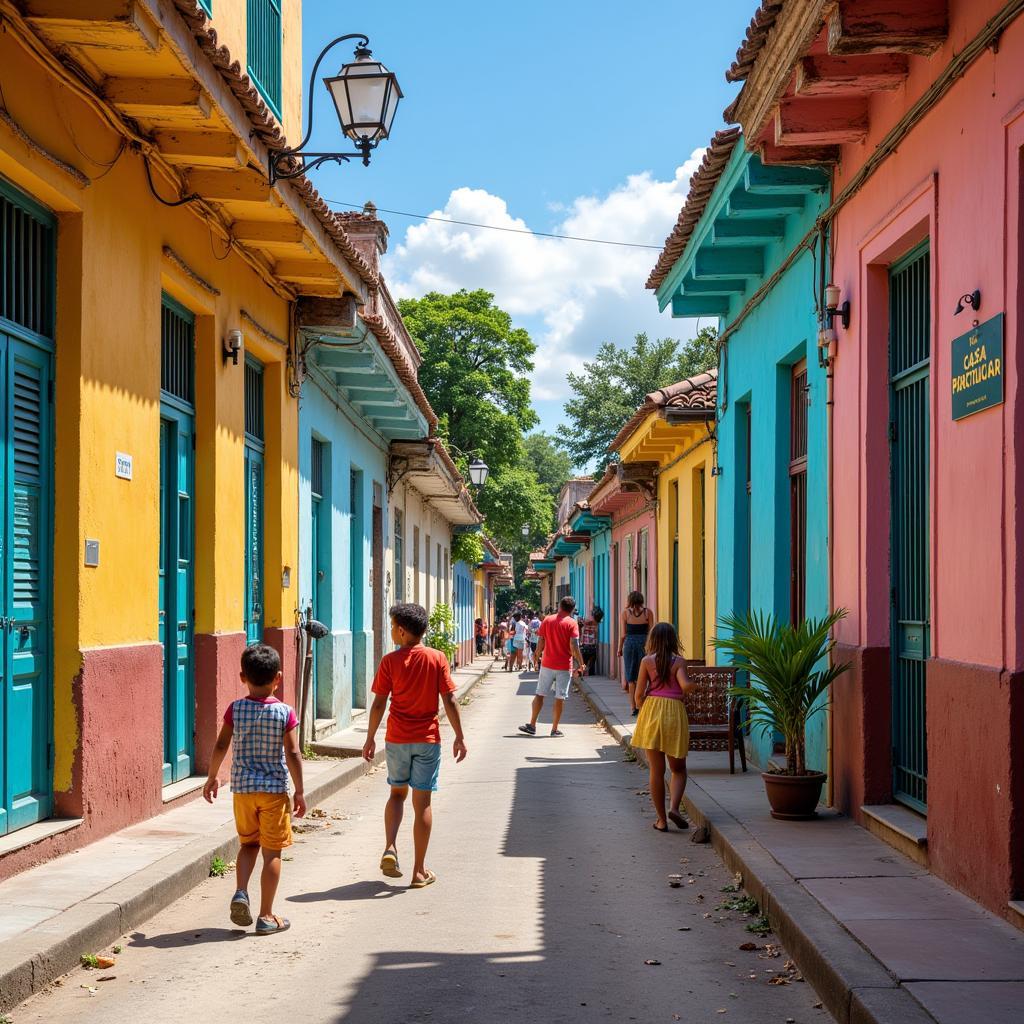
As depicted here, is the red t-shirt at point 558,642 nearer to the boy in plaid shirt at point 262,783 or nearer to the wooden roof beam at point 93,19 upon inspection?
the boy in plaid shirt at point 262,783

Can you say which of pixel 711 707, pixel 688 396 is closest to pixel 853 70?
pixel 711 707

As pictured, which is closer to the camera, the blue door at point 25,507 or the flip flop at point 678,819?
the blue door at point 25,507

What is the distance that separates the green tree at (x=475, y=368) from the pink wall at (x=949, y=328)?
3286cm

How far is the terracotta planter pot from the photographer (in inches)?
340

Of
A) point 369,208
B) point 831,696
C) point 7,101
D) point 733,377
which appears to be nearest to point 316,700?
point 733,377

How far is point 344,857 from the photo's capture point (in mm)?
8438

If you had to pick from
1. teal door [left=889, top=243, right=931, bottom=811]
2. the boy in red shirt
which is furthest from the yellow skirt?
the boy in red shirt

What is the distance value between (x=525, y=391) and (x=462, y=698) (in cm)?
1889

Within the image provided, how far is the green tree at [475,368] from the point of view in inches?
1652

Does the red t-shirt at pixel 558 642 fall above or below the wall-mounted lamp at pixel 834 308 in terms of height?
below

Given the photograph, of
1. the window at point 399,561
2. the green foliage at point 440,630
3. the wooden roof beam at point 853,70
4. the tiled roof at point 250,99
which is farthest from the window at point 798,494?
the green foliage at point 440,630

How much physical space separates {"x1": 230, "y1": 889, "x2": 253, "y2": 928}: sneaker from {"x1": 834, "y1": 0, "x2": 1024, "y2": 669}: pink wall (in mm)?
3560

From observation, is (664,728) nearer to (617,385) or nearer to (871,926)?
(871,926)

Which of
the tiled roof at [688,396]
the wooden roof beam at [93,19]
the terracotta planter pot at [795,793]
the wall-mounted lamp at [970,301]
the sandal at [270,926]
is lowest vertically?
the sandal at [270,926]
